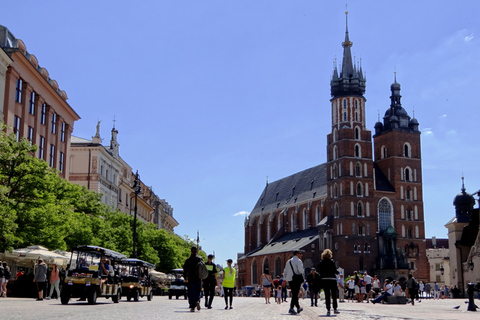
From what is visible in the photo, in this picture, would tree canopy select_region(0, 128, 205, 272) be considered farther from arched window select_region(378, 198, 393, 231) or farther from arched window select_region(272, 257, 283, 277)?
arched window select_region(272, 257, 283, 277)

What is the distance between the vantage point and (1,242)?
2655 centimetres

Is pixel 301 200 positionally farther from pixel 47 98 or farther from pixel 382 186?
pixel 47 98

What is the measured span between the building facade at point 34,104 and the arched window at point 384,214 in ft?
177

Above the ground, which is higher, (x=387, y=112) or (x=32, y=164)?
(x=387, y=112)

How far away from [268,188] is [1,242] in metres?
108

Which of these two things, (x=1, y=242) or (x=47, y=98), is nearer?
(x=1, y=242)

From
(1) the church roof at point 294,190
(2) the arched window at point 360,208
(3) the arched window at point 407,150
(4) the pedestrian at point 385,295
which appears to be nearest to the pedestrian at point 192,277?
(4) the pedestrian at point 385,295

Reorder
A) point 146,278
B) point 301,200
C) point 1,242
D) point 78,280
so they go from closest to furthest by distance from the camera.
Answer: point 78,280
point 1,242
point 146,278
point 301,200

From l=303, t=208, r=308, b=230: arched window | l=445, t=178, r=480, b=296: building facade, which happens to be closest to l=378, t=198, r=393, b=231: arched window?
l=303, t=208, r=308, b=230: arched window

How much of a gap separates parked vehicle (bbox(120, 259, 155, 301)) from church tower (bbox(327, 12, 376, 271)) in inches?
2420

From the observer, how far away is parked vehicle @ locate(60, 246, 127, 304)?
21.2 meters

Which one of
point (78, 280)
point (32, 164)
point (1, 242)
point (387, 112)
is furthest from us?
point (387, 112)

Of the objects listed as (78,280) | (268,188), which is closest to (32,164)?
(78,280)

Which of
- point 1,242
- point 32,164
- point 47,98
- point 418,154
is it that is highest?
point 418,154
